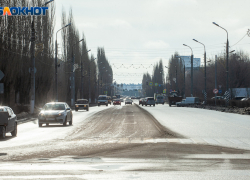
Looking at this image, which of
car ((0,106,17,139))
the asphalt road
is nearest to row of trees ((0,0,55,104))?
car ((0,106,17,139))

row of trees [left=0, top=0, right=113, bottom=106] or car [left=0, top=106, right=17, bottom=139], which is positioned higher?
row of trees [left=0, top=0, right=113, bottom=106]

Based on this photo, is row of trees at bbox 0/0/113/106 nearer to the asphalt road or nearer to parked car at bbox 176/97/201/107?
parked car at bbox 176/97/201/107

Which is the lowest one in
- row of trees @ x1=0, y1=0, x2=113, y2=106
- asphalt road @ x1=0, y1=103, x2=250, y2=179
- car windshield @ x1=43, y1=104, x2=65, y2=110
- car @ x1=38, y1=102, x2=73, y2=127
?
asphalt road @ x1=0, y1=103, x2=250, y2=179

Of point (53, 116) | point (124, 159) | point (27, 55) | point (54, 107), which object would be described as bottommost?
point (124, 159)

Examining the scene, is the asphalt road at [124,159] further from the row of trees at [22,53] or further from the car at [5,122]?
the row of trees at [22,53]

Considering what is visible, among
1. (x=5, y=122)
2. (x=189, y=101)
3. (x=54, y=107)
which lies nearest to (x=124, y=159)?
(x=5, y=122)

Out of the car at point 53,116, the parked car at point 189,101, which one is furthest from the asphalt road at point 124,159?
the parked car at point 189,101

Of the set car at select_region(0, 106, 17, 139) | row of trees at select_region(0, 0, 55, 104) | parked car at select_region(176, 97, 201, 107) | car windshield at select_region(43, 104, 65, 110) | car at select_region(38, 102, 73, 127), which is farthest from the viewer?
parked car at select_region(176, 97, 201, 107)

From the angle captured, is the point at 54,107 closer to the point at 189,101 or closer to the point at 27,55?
the point at 27,55

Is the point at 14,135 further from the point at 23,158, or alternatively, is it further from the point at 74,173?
the point at 74,173

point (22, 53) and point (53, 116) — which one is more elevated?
point (22, 53)

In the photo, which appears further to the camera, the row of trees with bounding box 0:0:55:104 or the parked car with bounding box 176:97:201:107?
the parked car with bounding box 176:97:201:107

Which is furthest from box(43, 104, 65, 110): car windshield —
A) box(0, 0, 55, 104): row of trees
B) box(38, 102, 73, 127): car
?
box(0, 0, 55, 104): row of trees

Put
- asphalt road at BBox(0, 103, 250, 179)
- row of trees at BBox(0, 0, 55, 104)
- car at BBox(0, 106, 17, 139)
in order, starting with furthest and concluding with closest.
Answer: row of trees at BBox(0, 0, 55, 104)
car at BBox(0, 106, 17, 139)
asphalt road at BBox(0, 103, 250, 179)
